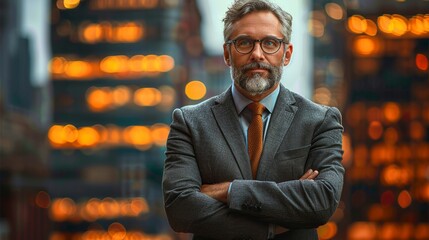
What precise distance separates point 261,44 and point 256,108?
25 centimetres

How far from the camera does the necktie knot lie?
3961mm

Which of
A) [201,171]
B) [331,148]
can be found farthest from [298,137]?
[201,171]

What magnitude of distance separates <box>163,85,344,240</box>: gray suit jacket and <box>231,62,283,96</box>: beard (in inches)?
5.1

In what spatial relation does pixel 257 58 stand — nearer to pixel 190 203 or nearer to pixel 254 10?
pixel 254 10

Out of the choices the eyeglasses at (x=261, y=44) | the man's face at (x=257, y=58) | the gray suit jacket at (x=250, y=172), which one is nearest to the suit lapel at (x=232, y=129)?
the gray suit jacket at (x=250, y=172)

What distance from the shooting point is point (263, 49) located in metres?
3.90

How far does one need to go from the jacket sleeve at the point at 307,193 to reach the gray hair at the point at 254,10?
375mm

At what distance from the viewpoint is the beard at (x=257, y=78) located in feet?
12.8

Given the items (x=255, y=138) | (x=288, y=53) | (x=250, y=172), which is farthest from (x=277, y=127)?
(x=288, y=53)

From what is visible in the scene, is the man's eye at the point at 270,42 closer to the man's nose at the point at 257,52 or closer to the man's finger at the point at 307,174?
the man's nose at the point at 257,52

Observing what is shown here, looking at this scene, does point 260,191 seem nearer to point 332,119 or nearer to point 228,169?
point 228,169

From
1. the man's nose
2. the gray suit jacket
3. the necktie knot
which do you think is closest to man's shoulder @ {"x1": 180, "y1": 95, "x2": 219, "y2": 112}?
the gray suit jacket

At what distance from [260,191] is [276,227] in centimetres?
16

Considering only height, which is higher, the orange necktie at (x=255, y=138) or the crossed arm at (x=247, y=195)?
the orange necktie at (x=255, y=138)
